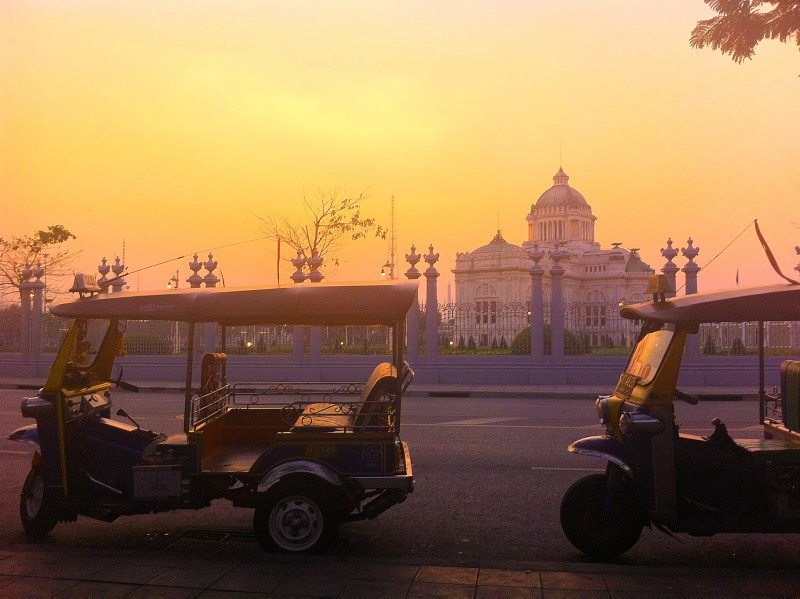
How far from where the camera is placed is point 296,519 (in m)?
6.20

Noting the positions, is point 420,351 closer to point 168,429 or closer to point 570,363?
point 570,363

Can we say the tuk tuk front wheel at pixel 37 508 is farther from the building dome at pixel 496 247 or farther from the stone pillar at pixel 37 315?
the building dome at pixel 496 247

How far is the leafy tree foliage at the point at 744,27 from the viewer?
20.8 meters

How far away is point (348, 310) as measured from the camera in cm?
639

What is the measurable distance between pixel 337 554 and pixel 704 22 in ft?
62.5

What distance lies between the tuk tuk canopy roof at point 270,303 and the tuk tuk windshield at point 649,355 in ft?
5.90

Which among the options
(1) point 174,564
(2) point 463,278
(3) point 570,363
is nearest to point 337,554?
(1) point 174,564

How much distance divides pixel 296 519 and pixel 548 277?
1469 inches

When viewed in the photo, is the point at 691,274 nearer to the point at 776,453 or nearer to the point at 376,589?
the point at 776,453

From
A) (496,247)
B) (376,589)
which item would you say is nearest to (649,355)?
(376,589)

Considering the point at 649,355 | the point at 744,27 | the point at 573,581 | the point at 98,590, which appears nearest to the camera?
the point at 98,590

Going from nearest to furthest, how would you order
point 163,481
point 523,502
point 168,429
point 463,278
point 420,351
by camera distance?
point 163,481
point 523,502
point 168,429
point 420,351
point 463,278

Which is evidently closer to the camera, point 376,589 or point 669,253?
point 376,589

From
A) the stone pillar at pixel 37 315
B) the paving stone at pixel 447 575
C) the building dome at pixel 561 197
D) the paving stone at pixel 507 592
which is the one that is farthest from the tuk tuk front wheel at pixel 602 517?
the building dome at pixel 561 197
